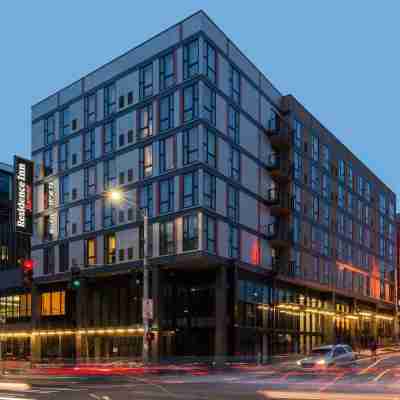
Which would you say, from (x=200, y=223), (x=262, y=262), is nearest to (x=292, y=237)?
(x=262, y=262)

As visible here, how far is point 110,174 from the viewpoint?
2313 inches

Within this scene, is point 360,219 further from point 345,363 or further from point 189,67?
point 345,363

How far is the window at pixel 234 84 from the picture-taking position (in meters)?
56.2

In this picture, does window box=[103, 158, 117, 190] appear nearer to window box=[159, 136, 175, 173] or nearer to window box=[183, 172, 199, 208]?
window box=[159, 136, 175, 173]

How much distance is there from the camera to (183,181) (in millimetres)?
51719

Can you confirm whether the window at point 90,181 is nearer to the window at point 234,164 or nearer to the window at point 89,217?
the window at point 89,217

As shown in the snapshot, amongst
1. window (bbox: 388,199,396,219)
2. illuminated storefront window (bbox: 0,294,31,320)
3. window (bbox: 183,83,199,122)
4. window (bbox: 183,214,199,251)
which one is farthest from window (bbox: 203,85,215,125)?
window (bbox: 388,199,396,219)

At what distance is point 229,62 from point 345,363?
27667 millimetres

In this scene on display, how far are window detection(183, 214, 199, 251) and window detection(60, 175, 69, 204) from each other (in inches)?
665

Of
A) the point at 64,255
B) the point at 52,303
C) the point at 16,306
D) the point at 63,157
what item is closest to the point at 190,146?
the point at 63,157

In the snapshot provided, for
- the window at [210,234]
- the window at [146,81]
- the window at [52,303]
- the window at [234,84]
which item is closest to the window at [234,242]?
the window at [210,234]

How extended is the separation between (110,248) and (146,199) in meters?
6.05

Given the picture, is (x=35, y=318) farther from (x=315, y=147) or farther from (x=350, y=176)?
(x=350, y=176)

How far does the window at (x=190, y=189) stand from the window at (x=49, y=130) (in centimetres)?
2024
